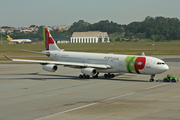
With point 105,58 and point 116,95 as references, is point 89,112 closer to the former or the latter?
point 116,95

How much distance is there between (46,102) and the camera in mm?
32312

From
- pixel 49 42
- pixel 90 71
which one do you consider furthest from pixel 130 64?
pixel 49 42

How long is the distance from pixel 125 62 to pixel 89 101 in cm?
1823

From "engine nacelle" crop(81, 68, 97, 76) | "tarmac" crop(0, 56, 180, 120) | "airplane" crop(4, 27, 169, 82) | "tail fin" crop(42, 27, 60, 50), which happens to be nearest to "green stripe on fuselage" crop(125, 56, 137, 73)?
"airplane" crop(4, 27, 169, 82)

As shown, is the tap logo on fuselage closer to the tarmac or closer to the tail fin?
the tarmac

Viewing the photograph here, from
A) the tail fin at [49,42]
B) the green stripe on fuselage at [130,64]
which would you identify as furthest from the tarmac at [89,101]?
the tail fin at [49,42]

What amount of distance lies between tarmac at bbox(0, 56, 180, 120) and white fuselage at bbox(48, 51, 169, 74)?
8.02ft

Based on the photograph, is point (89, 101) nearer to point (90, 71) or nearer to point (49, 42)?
point (90, 71)

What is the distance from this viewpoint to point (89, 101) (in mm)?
32562

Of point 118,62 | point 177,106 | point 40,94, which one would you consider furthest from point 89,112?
point 118,62

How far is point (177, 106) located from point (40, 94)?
17275 millimetres

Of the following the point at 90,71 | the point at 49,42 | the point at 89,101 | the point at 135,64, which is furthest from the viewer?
the point at 49,42

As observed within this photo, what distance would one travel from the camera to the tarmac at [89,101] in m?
26.0

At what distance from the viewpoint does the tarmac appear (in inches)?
1024
